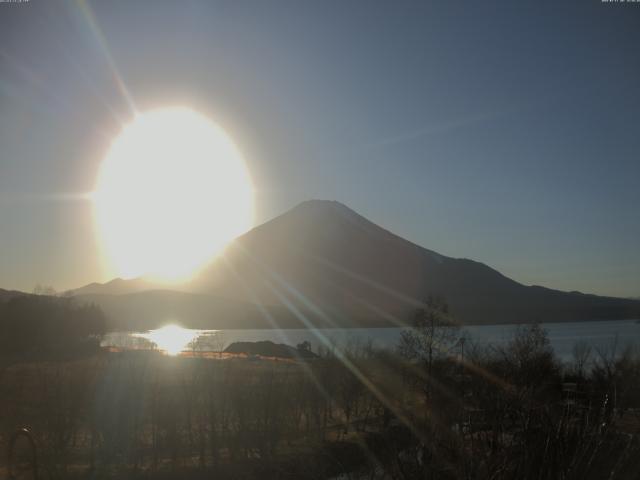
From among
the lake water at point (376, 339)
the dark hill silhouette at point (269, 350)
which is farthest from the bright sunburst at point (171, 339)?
the dark hill silhouette at point (269, 350)

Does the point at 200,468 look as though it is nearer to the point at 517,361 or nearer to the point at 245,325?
the point at 517,361

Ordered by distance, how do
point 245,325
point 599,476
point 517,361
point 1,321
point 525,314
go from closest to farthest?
1. point 599,476
2. point 517,361
3. point 1,321
4. point 245,325
5. point 525,314

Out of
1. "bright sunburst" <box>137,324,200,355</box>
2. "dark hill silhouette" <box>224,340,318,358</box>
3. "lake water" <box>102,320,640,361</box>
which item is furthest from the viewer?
"bright sunburst" <box>137,324,200,355</box>

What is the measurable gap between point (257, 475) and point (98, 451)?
506cm

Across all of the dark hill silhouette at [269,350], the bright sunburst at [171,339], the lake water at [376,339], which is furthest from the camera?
the bright sunburst at [171,339]

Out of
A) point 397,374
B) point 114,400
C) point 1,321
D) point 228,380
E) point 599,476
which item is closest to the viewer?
point 599,476

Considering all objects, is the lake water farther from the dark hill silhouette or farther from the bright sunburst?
the dark hill silhouette

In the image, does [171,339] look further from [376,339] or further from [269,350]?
[269,350]

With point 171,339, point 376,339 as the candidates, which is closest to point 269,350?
point 376,339

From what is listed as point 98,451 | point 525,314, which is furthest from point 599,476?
point 525,314

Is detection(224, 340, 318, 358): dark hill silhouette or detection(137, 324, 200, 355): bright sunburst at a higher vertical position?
detection(137, 324, 200, 355): bright sunburst

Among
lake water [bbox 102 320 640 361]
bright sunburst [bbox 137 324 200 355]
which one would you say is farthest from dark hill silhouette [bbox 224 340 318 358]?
bright sunburst [bbox 137 324 200 355]

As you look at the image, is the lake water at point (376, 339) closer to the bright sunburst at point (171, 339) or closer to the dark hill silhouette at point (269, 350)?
the bright sunburst at point (171, 339)

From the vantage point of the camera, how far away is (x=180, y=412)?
65.1ft
